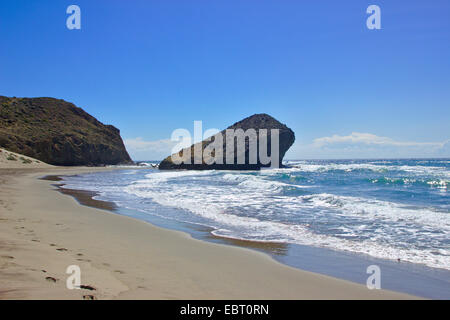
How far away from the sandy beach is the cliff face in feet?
173

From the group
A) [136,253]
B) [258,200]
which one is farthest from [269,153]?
[136,253]

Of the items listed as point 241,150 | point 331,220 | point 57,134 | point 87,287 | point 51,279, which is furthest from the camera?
point 57,134

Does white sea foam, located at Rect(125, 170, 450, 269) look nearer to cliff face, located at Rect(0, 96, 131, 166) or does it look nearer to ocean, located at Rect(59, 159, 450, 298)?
ocean, located at Rect(59, 159, 450, 298)

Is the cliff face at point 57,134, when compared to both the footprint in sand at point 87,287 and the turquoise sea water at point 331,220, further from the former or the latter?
the footprint in sand at point 87,287

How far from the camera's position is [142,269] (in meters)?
Result: 4.28

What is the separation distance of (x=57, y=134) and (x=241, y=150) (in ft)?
121

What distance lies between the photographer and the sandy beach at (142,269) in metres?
3.29

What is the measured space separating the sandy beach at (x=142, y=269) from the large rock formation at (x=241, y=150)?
4397 centimetres

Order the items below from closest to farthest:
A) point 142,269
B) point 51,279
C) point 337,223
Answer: point 51,279
point 142,269
point 337,223

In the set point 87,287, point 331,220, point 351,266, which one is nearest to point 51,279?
point 87,287

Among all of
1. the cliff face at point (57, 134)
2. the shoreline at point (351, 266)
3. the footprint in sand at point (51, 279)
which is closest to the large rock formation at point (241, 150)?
the cliff face at point (57, 134)

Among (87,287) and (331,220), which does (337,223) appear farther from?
Answer: (87,287)

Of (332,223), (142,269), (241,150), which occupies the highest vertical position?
(241,150)
